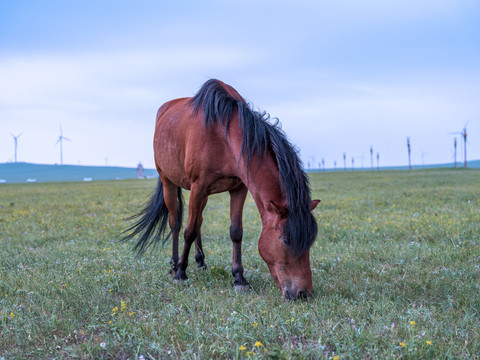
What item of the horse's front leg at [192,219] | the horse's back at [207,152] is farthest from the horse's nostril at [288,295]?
the horse's front leg at [192,219]

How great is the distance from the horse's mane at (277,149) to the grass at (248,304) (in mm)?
771

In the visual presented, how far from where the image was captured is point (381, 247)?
6.75 m

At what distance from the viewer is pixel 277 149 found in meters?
4.21

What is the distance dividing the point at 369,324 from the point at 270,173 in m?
1.79

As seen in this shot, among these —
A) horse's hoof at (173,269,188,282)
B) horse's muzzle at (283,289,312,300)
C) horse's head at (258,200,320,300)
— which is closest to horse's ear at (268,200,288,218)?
horse's head at (258,200,320,300)

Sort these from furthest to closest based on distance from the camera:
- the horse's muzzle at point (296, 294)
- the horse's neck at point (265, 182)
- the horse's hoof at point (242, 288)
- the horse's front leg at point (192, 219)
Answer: the horse's front leg at point (192, 219)
the horse's hoof at point (242, 288)
the horse's neck at point (265, 182)
the horse's muzzle at point (296, 294)

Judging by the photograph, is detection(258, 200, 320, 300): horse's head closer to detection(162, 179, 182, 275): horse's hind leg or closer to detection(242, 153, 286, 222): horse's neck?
detection(242, 153, 286, 222): horse's neck

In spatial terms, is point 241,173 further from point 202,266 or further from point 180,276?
point 202,266

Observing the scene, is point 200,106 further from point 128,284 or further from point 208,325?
point 208,325

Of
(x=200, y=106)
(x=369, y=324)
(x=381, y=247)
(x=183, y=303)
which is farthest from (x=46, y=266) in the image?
(x=381, y=247)

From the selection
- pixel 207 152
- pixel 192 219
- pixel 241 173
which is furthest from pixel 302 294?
pixel 207 152

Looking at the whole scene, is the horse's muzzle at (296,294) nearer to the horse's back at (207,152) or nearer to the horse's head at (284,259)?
the horse's head at (284,259)

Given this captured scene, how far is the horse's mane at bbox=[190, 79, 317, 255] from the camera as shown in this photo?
3.86 meters

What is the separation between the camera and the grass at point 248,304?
10.1ft
